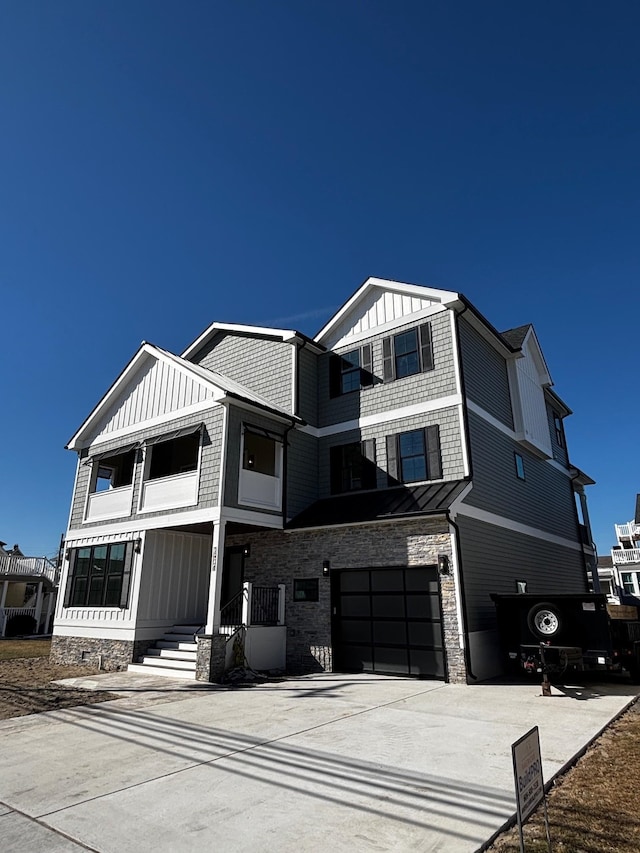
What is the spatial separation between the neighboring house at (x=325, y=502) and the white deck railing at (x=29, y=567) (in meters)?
13.3

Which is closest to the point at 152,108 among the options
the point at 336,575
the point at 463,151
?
the point at 463,151

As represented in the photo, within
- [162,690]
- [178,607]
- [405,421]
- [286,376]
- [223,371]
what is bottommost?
[162,690]

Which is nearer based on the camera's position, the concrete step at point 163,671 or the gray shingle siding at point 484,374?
the concrete step at point 163,671

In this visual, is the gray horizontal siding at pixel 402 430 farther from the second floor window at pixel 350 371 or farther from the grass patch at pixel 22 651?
the grass patch at pixel 22 651

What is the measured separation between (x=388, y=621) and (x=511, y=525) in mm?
4913

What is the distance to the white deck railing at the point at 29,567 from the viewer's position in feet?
86.4

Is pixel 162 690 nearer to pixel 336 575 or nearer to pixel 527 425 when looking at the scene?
pixel 336 575

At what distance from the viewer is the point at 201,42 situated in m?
10.4

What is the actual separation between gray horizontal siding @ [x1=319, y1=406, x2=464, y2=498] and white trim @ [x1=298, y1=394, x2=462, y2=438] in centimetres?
10

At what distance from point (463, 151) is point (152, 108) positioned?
24.7 ft

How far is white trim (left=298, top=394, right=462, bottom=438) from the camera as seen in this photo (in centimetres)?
1327

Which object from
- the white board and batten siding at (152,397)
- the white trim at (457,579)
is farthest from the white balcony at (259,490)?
the white trim at (457,579)

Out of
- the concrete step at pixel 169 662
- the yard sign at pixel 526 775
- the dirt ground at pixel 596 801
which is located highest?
the yard sign at pixel 526 775

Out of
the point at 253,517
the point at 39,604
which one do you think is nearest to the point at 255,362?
the point at 253,517
